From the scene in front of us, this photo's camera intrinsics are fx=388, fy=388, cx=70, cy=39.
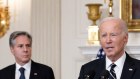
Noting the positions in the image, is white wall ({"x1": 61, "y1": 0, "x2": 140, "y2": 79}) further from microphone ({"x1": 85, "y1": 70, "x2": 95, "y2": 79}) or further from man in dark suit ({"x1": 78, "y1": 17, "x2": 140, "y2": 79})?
microphone ({"x1": 85, "y1": 70, "x2": 95, "y2": 79})

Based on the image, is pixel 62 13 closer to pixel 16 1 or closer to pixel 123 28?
pixel 16 1

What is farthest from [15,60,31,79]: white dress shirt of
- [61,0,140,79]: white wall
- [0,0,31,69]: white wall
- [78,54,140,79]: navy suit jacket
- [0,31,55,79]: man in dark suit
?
[0,0,31,69]: white wall

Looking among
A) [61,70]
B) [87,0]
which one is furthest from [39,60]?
[87,0]

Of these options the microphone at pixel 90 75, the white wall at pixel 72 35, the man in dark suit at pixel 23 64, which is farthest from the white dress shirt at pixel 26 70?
the white wall at pixel 72 35

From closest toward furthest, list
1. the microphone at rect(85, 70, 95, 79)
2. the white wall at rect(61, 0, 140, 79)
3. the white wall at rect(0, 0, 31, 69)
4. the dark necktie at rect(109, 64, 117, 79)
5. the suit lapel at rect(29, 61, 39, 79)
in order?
the microphone at rect(85, 70, 95, 79) → the dark necktie at rect(109, 64, 117, 79) → the suit lapel at rect(29, 61, 39, 79) → the white wall at rect(61, 0, 140, 79) → the white wall at rect(0, 0, 31, 69)

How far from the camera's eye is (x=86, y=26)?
6629mm

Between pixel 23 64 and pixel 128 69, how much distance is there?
144 centimetres

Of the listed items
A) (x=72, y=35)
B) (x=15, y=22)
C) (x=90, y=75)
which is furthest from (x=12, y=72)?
(x=15, y=22)

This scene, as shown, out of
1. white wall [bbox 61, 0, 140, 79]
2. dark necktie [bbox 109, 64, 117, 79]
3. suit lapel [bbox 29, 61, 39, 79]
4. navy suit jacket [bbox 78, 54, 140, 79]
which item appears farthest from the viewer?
white wall [bbox 61, 0, 140, 79]

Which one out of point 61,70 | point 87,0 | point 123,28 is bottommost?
point 61,70

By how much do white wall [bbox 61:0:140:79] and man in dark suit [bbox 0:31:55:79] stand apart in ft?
9.19

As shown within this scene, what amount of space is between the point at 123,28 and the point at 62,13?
13.1 feet

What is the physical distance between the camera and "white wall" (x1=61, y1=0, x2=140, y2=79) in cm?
667

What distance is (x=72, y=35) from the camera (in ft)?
22.1
